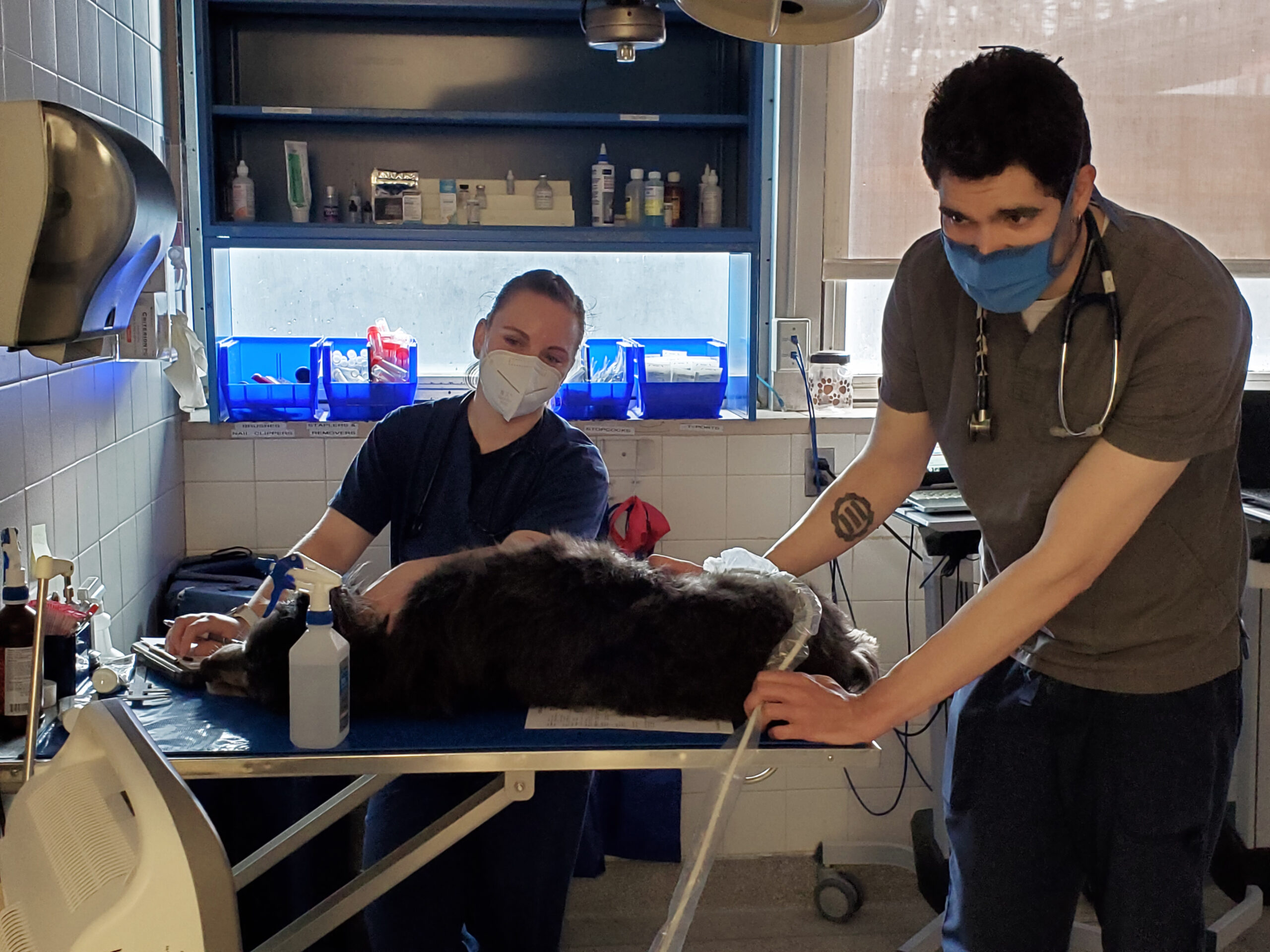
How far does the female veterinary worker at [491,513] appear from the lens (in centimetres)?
192

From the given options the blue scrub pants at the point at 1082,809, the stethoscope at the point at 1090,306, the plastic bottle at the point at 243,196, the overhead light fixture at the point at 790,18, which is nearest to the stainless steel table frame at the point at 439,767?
the blue scrub pants at the point at 1082,809

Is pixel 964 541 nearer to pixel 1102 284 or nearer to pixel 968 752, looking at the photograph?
pixel 968 752

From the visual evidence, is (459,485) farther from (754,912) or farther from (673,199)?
(754,912)

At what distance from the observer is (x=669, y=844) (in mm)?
3045

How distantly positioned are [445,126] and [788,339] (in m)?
1.05

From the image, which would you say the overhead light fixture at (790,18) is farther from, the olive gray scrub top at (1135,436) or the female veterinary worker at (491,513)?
the female veterinary worker at (491,513)

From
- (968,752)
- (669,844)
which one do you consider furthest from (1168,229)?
(669,844)

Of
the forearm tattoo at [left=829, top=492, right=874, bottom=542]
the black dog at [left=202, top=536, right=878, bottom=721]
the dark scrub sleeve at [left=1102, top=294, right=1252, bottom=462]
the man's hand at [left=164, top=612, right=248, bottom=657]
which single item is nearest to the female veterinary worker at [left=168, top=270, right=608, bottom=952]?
the man's hand at [left=164, top=612, right=248, bottom=657]

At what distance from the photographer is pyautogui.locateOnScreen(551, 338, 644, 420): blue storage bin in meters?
2.97

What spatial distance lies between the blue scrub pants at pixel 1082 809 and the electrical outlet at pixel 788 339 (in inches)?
Answer: 63.5

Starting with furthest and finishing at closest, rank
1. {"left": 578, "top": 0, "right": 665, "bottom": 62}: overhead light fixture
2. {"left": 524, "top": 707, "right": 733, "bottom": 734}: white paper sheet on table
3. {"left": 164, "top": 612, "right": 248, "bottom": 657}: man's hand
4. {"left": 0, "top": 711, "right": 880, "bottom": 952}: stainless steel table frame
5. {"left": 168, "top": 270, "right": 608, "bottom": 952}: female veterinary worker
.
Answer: {"left": 578, "top": 0, "right": 665, "bottom": 62}: overhead light fixture
{"left": 168, "top": 270, "right": 608, "bottom": 952}: female veterinary worker
{"left": 164, "top": 612, "right": 248, "bottom": 657}: man's hand
{"left": 524, "top": 707, "right": 733, "bottom": 734}: white paper sheet on table
{"left": 0, "top": 711, "right": 880, "bottom": 952}: stainless steel table frame

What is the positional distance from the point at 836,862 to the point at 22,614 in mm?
2217

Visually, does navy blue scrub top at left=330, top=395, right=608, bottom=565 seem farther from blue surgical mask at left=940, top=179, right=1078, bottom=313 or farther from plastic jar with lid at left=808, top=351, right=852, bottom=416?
plastic jar with lid at left=808, top=351, right=852, bottom=416

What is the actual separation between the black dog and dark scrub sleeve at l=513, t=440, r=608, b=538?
544 millimetres
